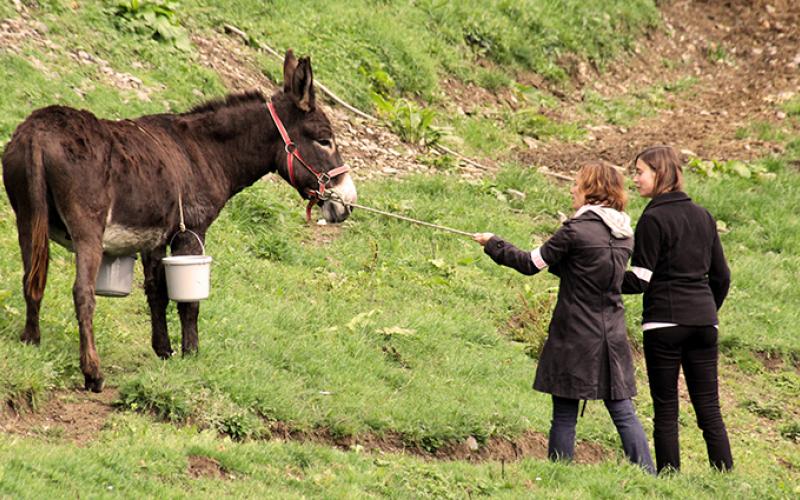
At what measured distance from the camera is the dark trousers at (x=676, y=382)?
6793 millimetres

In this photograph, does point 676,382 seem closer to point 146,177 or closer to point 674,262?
point 674,262

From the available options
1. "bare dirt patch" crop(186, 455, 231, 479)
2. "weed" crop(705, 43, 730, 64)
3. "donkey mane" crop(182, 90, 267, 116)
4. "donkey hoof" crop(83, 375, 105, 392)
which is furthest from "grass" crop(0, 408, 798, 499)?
"weed" crop(705, 43, 730, 64)

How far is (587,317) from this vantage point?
257 inches

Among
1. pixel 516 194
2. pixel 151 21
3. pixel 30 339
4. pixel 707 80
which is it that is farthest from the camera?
pixel 707 80

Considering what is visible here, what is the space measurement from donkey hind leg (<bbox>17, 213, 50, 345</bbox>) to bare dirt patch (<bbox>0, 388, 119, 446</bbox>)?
495 millimetres

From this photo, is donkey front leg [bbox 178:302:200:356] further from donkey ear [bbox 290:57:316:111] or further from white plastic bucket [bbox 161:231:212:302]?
donkey ear [bbox 290:57:316:111]

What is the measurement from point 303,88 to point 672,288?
2.98 m

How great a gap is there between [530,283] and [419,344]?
2454 millimetres

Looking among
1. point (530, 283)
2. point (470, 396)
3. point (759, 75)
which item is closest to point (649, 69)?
point (759, 75)

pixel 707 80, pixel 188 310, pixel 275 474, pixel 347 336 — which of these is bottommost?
pixel 347 336

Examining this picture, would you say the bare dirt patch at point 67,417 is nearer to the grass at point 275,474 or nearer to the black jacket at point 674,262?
the grass at point 275,474

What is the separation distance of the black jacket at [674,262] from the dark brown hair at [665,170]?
47mm

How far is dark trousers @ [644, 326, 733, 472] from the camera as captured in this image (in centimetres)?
679

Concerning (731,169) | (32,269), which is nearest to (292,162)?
(32,269)
